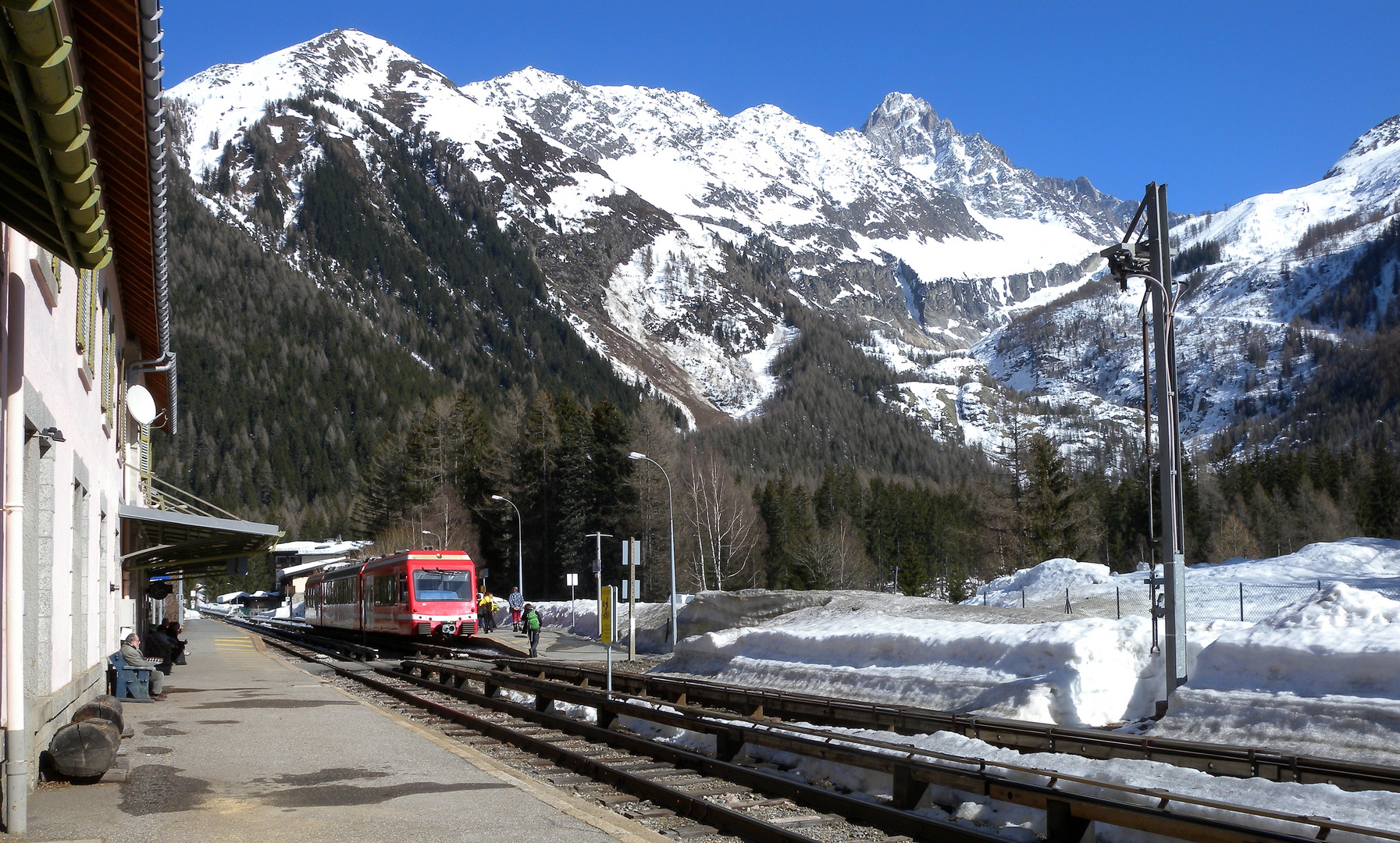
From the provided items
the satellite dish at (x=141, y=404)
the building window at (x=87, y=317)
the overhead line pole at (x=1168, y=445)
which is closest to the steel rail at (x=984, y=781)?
the overhead line pole at (x=1168, y=445)

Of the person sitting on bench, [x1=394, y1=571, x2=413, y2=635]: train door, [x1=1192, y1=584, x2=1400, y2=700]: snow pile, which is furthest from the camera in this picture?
[x1=394, y1=571, x2=413, y2=635]: train door

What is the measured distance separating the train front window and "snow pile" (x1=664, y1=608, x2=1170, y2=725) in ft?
40.3

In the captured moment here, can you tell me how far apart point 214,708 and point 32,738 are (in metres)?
8.70

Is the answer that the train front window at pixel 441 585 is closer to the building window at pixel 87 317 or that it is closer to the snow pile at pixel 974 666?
the snow pile at pixel 974 666

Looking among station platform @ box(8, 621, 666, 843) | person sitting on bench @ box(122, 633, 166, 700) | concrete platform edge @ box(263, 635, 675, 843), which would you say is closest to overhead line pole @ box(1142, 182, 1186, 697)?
concrete platform edge @ box(263, 635, 675, 843)

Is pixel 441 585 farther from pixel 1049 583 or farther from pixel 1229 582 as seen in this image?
pixel 1229 582

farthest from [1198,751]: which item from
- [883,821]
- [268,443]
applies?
[268,443]

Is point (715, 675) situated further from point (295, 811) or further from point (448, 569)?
point (295, 811)

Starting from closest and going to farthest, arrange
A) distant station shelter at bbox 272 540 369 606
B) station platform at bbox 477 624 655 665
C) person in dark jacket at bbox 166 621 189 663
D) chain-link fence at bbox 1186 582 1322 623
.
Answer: person in dark jacket at bbox 166 621 189 663 → chain-link fence at bbox 1186 582 1322 623 → station platform at bbox 477 624 655 665 → distant station shelter at bbox 272 540 369 606

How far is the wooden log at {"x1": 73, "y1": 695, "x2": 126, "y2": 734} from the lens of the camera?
1198 centimetres

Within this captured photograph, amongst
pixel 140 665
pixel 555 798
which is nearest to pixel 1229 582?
pixel 140 665

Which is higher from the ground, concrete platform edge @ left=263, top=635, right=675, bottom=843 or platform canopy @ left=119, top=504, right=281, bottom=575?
platform canopy @ left=119, top=504, right=281, bottom=575

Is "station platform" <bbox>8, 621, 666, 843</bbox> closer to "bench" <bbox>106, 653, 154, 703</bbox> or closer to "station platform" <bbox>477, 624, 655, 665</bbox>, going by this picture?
"bench" <bbox>106, 653, 154, 703</bbox>

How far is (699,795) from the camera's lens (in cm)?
1060
